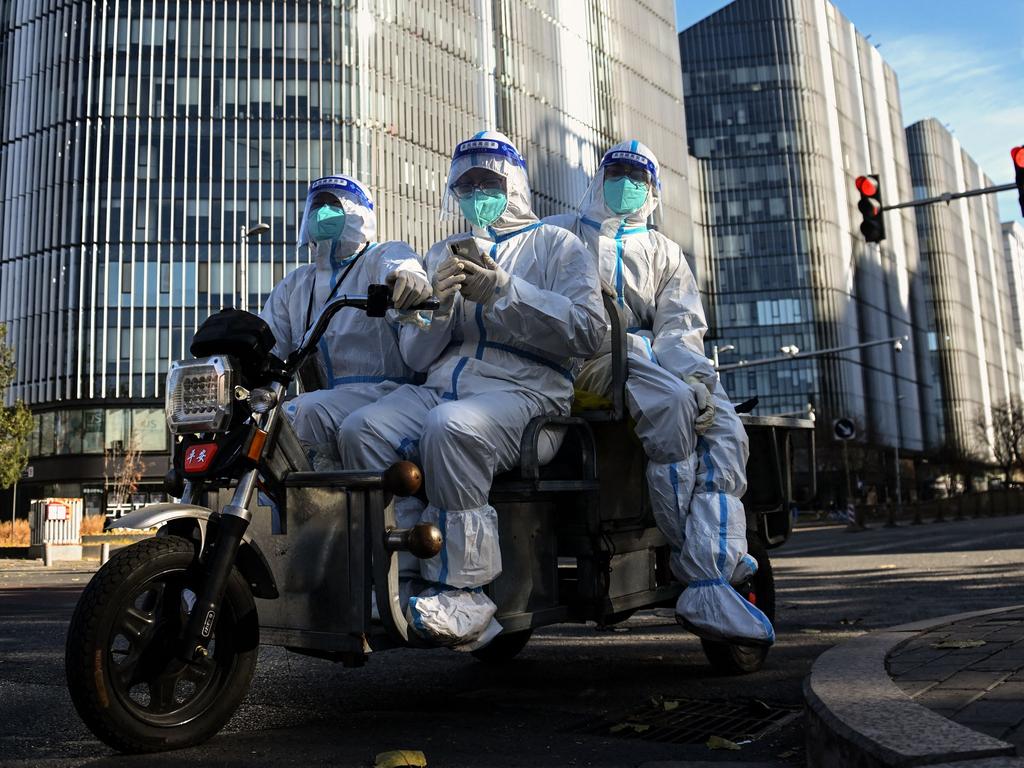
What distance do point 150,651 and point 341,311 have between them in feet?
6.33

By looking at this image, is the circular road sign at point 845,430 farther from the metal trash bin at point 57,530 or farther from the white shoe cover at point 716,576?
the white shoe cover at point 716,576

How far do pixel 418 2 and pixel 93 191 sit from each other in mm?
21178

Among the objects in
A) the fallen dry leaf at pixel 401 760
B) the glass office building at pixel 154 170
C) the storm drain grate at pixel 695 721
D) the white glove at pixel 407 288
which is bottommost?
the storm drain grate at pixel 695 721

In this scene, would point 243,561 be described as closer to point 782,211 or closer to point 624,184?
point 624,184

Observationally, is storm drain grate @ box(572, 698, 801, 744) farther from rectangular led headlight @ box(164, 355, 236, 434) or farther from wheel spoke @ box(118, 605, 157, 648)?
rectangular led headlight @ box(164, 355, 236, 434)

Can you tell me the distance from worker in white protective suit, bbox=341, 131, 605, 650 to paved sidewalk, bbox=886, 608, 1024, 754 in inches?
61.2

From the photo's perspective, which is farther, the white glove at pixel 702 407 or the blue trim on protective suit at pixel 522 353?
the white glove at pixel 702 407

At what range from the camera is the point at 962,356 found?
396 feet

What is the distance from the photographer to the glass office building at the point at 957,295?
11800 centimetres

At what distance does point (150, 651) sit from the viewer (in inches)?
141

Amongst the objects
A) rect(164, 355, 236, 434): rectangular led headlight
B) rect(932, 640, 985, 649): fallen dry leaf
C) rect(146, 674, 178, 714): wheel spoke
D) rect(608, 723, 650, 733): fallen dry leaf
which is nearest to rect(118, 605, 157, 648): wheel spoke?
rect(146, 674, 178, 714): wheel spoke

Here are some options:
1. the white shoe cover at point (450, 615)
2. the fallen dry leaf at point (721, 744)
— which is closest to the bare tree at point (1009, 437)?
the fallen dry leaf at point (721, 744)

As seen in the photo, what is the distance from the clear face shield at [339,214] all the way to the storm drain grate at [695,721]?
253cm

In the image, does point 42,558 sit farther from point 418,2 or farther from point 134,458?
point 418,2
